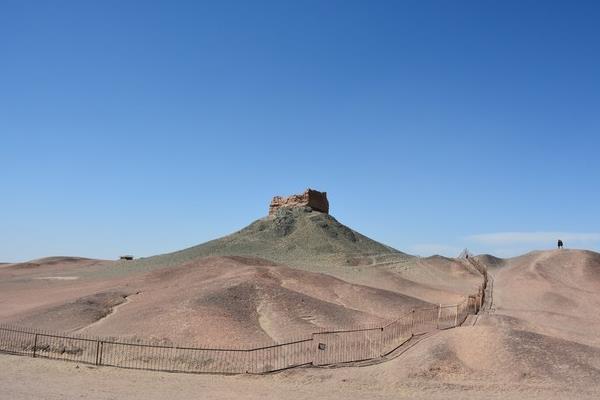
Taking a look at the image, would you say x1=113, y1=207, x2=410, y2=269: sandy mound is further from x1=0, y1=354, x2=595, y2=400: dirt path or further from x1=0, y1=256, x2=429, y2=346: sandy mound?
x1=0, y1=354, x2=595, y2=400: dirt path

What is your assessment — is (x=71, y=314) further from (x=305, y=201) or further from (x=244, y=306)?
(x=305, y=201)

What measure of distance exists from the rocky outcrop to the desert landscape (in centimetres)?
1557

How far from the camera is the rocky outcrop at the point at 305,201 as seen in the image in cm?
7231

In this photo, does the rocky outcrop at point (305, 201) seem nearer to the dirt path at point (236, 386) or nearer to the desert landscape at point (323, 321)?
the desert landscape at point (323, 321)

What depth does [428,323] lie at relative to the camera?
27.6 m

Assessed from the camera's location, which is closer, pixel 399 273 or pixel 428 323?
pixel 428 323

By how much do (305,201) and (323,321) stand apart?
150 ft

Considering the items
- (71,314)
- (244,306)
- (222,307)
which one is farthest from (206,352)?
(71,314)

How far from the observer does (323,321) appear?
27000 mm

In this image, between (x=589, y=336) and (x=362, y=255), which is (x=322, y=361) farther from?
(x=362, y=255)

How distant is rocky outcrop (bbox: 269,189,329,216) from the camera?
237 ft

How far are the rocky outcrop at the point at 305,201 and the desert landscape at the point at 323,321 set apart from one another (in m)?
15.6

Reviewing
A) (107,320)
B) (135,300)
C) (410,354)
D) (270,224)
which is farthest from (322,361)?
(270,224)

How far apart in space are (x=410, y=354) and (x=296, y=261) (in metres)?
32.0
